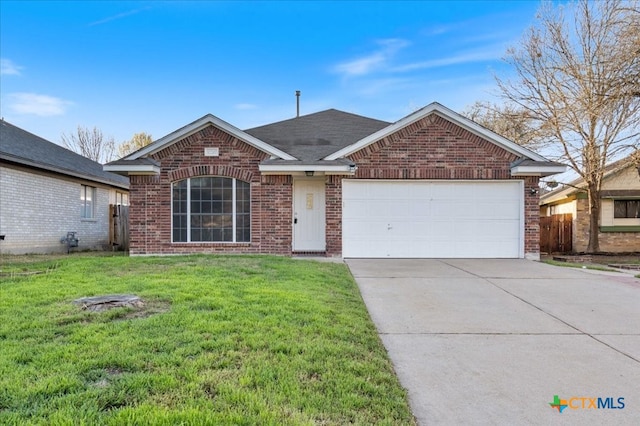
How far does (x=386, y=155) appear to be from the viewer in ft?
36.4

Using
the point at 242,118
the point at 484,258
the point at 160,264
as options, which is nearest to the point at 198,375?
the point at 160,264

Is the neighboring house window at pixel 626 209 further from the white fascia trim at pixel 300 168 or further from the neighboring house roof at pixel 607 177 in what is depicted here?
the white fascia trim at pixel 300 168

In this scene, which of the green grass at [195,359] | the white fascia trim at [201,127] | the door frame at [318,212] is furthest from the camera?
the door frame at [318,212]

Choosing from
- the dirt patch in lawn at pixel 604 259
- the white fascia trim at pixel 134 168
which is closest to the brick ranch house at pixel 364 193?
the white fascia trim at pixel 134 168

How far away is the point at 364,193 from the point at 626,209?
12.5m

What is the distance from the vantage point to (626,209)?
1631cm

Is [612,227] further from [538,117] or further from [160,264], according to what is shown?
[160,264]

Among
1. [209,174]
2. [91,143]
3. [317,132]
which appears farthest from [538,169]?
[91,143]

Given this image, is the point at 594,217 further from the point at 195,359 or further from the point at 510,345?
the point at 195,359

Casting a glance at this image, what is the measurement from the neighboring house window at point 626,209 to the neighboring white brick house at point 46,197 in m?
21.0

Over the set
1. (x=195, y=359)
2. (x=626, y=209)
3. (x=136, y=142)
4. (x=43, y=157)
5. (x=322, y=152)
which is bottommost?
(x=195, y=359)

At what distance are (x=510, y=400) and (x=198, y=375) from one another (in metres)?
2.29

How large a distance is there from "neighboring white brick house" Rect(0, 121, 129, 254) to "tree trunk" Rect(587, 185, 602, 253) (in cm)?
1925

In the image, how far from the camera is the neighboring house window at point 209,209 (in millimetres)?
11031
